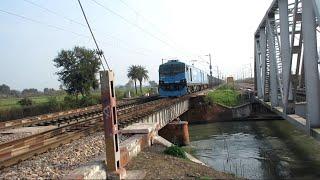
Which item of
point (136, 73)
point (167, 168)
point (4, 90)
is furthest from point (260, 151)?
point (4, 90)

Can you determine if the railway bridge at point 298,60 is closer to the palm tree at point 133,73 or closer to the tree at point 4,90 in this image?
the palm tree at point 133,73

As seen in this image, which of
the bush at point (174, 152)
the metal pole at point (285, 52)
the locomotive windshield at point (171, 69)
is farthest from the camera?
the locomotive windshield at point (171, 69)

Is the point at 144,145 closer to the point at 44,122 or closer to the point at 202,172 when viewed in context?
the point at 202,172

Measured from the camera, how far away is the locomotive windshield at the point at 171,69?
41.7m

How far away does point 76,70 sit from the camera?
4772 centimetres

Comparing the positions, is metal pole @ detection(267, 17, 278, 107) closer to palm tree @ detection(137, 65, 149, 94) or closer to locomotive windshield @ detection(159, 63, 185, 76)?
locomotive windshield @ detection(159, 63, 185, 76)

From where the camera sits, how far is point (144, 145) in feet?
49.7

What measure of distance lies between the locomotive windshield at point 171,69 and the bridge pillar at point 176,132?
1226 centimetres

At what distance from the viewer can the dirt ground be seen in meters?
10.8

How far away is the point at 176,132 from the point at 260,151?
6.04 metres

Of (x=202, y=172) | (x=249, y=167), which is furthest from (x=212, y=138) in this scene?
(x=202, y=172)

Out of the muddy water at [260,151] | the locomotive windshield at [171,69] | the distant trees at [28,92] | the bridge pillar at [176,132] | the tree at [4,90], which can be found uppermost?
the locomotive windshield at [171,69]

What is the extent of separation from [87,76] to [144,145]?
3379 cm

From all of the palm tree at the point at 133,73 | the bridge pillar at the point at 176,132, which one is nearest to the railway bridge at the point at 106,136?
the bridge pillar at the point at 176,132
